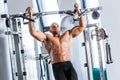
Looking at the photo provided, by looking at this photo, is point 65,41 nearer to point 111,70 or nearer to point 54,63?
point 54,63

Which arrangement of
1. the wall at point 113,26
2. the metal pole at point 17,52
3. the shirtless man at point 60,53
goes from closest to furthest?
the shirtless man at point 60,53, the metal pole at point 17,52, the wall at point 113,26

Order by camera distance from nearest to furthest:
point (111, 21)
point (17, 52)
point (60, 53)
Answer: point (60, 53)
point (17, 52)
point (111, 21)

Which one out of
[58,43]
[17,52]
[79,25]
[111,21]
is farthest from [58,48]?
[111,21]

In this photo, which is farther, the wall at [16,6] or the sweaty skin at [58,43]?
the wall at [16,6]

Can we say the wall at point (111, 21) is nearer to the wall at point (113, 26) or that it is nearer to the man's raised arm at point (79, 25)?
the wall at point (113, 26)

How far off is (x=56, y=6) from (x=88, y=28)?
501mm

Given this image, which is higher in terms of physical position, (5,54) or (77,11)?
(77,11)

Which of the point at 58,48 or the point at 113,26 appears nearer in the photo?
the point at 58,48

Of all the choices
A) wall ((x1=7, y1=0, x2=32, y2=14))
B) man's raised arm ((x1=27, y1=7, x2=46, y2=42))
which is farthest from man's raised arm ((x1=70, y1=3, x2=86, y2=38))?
wall ((x1=7, y1=0, x2=32, y2=14))

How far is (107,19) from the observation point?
2.93 meters

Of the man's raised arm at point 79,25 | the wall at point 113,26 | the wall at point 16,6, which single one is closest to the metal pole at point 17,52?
the wall at point 16,6

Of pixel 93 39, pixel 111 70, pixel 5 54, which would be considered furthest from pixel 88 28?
pixel 5 54

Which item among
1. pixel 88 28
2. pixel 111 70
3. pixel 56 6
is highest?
Result: pixel 56 6

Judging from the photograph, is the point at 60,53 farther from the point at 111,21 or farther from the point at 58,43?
the point at 111,21
